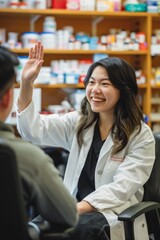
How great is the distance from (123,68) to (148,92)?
93.6 inches

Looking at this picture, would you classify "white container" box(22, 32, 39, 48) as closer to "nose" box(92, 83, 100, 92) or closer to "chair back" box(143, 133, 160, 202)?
"nose" box(92, 83, 100, 92)

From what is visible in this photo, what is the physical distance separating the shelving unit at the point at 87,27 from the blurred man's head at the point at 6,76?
309 cm

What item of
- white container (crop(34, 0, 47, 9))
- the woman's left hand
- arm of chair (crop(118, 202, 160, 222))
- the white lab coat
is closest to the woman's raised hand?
the white lab coat

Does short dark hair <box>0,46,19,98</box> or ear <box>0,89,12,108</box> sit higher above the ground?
short dark hair <box>0,46,19,98</box>

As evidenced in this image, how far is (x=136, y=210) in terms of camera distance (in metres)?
2.09

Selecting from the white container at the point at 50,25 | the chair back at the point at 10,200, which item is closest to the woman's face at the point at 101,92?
the chair back at the point at 10,200

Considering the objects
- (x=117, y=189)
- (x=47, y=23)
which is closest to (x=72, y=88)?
(x=47, y=23)

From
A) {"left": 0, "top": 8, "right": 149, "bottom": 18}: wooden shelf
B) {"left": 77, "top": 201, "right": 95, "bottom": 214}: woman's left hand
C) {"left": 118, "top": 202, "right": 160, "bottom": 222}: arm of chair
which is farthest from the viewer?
{"left": 0, "top": 8, "right": 149, "bottom": 18}: wooden shelf

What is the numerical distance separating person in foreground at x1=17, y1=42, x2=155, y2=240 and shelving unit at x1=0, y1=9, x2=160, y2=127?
207cm

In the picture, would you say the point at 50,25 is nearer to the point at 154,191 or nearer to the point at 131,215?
the point at 154,191

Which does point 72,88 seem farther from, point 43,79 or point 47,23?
point 47,23

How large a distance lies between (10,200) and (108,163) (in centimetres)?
108

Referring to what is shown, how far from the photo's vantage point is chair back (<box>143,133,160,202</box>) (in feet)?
7.80

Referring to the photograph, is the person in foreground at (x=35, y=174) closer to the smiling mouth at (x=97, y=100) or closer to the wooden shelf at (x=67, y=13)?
the smiling mouth at (x=97, y=100)
